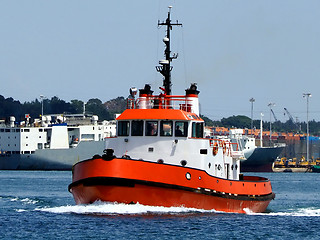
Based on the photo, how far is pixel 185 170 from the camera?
32938 mm

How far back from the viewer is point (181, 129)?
1374 inches

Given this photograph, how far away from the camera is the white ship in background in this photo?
128125mm

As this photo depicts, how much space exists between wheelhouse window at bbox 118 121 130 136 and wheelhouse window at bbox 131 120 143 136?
291 millimetres

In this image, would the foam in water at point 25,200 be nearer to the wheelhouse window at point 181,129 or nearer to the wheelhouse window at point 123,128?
the wheelhouse window at point 123,128

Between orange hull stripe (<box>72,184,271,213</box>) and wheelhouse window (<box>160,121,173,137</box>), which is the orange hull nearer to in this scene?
orange hull stripe (<box>72,184,271,213</box>)

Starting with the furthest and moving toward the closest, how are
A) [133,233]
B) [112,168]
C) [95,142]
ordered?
[95,142] → [112,168] → [133,233]

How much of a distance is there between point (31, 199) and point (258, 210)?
16.6 metres

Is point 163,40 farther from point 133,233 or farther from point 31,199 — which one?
point 31,199

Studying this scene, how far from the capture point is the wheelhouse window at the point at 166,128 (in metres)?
34.8

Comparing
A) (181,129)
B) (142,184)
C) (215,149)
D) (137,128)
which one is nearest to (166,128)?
(181,129)

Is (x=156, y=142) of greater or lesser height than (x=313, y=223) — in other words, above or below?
above

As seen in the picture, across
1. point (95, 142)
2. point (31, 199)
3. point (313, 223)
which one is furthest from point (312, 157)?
point (313, 223)

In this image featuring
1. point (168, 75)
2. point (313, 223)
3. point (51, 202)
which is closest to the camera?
point (313, 223)

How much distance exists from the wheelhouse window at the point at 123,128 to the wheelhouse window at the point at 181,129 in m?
2.13
